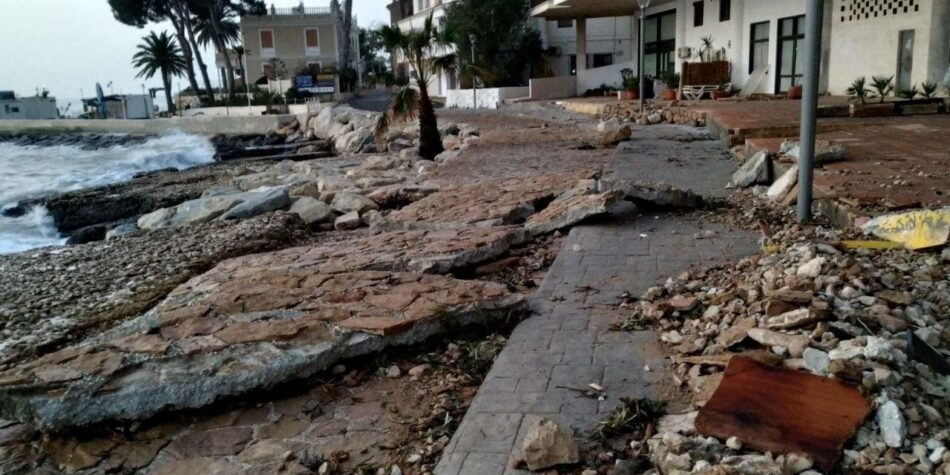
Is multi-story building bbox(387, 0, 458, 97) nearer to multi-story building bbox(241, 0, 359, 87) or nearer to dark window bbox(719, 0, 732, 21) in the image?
multi-story building bbox(241, 0, 359, 87)

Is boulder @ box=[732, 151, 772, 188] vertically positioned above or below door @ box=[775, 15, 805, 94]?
below

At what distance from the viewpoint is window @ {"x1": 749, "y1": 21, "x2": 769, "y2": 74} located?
21.8 meters

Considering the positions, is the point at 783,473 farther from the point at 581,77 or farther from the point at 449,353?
the point at 581,77

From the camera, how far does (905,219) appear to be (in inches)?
188

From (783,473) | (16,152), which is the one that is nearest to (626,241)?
(783,473)

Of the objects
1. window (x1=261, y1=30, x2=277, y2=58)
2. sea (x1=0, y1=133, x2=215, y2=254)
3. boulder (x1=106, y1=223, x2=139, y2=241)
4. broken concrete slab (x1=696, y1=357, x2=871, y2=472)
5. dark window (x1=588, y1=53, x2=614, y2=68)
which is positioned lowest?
sea (x1=0, y1=133, x2=215, y2=254)

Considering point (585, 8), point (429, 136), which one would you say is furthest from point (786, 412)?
point (585, 8)

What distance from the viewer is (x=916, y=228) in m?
4.62

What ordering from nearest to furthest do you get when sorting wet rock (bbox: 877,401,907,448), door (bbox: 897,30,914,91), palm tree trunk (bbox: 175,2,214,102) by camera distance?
wet rock (bbox: 877,401,907,448)
door (bbox: 897,30,914,91)
palm tree trunk (bbox: 175,2,214,102)

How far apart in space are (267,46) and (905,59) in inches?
A: 2022

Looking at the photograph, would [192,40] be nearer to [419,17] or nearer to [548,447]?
[419,17]

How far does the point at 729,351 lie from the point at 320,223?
7658 mm

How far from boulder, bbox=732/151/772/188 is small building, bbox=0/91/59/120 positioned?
67879 millimetres

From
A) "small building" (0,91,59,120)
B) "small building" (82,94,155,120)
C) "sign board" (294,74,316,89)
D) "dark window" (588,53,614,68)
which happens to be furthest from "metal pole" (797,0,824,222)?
"small building" (0,91,59,120)
